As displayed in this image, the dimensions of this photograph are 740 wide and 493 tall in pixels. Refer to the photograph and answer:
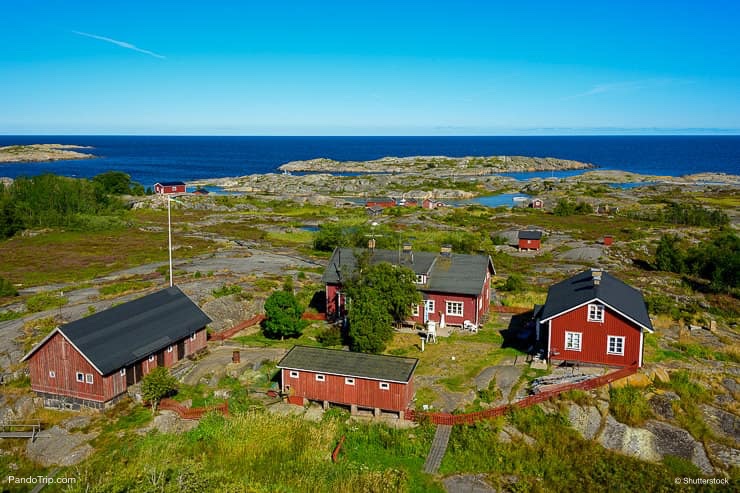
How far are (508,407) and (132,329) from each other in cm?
1986

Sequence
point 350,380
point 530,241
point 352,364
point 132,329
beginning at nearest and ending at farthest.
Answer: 1. point 350,380
2. point 352,364
3. point 132,329
4. point 530,241

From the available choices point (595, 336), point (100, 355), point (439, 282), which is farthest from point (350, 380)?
point (439, 282)

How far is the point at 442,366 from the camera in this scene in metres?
32.9

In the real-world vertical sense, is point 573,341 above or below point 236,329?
above

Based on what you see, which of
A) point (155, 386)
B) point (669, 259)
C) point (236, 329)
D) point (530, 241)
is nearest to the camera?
point (155, 386)

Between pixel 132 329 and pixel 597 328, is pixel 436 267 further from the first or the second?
pixel 132 329

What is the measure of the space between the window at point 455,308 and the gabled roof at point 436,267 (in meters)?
0.87

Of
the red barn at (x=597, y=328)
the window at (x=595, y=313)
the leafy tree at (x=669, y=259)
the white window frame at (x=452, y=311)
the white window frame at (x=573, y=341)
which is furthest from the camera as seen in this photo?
the leafy tree at (x=669, y=259)

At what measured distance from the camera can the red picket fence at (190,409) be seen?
89.2 feet

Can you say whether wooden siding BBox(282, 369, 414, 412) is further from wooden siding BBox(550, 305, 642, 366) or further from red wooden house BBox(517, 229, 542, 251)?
red wooden house BBox(517, 229, 542, 251)

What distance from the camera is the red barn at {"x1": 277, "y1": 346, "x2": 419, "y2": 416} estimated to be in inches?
1079

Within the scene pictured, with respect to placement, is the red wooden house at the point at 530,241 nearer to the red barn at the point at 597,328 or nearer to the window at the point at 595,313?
the red barn at the point at 597,328

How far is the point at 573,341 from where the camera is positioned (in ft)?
103

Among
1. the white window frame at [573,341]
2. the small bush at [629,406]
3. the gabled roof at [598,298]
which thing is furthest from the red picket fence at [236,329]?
the small bush at [629,406]
